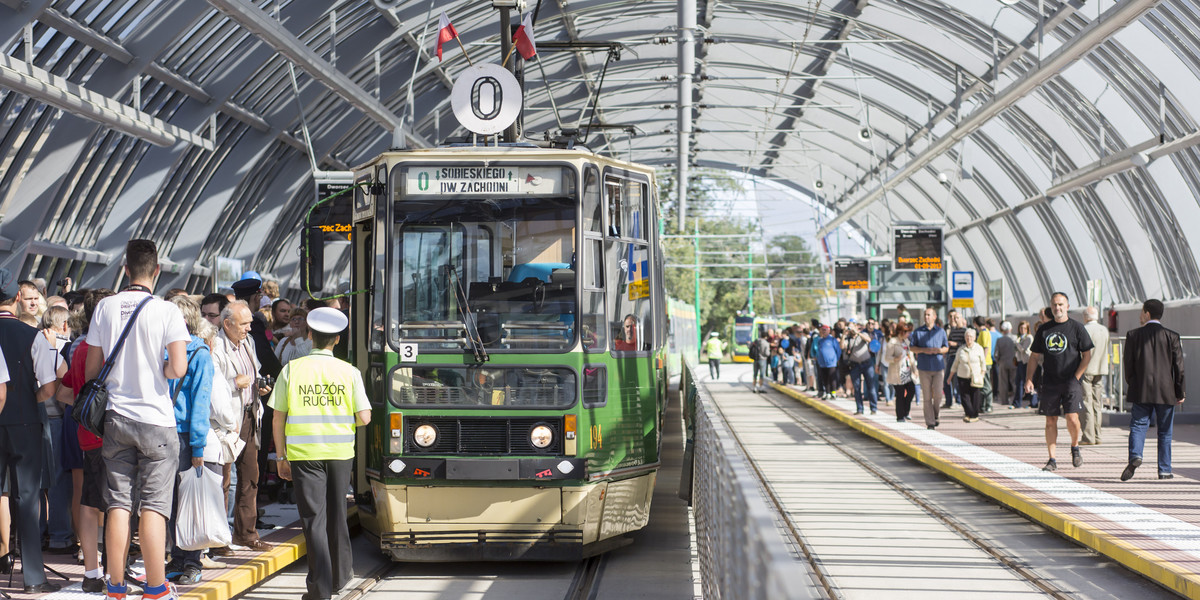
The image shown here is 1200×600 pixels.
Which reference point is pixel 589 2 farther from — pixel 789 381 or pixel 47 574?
pixel 47 574

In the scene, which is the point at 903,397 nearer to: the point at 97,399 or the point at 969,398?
the point at 969,398

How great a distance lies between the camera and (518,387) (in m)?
8.93

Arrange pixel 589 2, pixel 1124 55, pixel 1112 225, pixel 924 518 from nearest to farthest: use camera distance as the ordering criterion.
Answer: pixel 924 518, pixel 1124 55, pixel 589 2, pixel 1112 225

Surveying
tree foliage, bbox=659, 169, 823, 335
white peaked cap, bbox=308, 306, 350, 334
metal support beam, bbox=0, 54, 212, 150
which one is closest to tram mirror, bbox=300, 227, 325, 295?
white peaked cap, bbox=308, 306, 350, 334

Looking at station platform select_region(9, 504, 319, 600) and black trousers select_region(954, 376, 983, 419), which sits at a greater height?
black trousers select_region(954, 376, 983, 419)

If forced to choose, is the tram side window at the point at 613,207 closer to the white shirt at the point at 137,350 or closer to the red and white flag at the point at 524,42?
the white shirt at the point at 137,350

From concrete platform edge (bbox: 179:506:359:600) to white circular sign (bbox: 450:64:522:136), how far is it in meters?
3.60

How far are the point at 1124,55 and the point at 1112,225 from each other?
792cm

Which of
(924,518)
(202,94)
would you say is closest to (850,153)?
(202,94)

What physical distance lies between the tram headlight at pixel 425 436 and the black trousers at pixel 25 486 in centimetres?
246

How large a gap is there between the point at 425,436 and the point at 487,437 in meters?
0.43

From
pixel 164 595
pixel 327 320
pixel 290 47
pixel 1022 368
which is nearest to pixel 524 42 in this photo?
pixel 290 47

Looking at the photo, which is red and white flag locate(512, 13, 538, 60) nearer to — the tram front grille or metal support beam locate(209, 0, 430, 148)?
metal support beam locate(209, 0, 430, 148)

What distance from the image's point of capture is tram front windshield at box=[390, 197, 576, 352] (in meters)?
9.02
